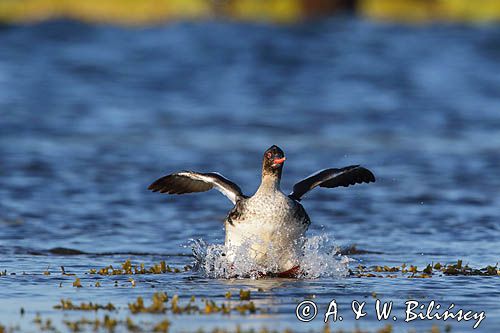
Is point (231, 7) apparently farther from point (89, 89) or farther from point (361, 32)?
point (89, 89)

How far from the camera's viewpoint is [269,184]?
1186cm

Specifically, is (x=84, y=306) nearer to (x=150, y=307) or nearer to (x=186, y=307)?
(x=150, y=307)

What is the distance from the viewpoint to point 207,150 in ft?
74.9

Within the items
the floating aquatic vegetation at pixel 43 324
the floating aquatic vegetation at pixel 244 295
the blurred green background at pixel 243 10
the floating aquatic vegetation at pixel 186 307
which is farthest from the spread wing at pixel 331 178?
the blurred green background at pixel 243 10

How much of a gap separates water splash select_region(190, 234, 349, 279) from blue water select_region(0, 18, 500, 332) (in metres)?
0.21

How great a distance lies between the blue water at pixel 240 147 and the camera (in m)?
11.1

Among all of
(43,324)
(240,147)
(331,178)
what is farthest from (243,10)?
(43,324)

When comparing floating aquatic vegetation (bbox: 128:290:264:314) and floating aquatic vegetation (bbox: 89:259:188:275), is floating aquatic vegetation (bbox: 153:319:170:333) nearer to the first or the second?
floating aquatic vegetation (bbox: 128:290:264:314)

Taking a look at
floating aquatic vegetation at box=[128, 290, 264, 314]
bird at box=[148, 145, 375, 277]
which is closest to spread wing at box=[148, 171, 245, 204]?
bird at box=[148, 145, 375, 277]

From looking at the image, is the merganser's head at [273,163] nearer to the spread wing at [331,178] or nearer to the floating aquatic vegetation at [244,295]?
the spread wing at [331,178]

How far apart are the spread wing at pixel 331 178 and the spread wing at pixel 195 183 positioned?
651 millimetres

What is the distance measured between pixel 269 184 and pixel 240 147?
11.5 meters

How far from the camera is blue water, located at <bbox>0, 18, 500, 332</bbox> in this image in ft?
36.3

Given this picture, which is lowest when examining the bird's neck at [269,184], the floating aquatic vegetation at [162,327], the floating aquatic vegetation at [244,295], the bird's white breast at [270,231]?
the floating aquatic vegetation at [162,327]
